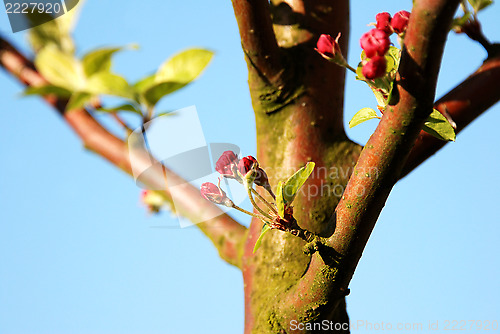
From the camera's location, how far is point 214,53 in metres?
0.39

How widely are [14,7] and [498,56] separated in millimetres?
1097

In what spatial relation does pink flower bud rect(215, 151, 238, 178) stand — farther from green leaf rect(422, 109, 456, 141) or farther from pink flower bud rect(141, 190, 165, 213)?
pink flower bud rect(141, 190, 165, 213)

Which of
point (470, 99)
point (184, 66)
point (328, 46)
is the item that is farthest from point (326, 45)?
point (470, 99)

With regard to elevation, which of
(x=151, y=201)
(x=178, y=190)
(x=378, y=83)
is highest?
(x=378, y=83)

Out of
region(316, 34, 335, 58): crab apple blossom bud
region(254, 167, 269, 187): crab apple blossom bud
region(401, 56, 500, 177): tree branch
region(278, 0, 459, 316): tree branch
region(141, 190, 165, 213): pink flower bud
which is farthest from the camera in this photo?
region(141, 190, 165, 213): pink flower bud

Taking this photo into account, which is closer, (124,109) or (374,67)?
(124,109)

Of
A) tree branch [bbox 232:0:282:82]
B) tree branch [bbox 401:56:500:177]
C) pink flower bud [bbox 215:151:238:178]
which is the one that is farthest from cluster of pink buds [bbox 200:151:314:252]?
tree branch [bbox 401:56:500:177]

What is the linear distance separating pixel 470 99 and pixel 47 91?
101 cm

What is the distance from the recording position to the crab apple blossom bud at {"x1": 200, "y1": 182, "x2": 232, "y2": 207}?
741 mm

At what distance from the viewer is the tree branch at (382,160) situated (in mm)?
543

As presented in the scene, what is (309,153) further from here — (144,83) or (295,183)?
(144,83)

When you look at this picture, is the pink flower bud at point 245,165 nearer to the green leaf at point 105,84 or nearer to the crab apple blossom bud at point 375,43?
the crab apple blossom bud at point 375,43

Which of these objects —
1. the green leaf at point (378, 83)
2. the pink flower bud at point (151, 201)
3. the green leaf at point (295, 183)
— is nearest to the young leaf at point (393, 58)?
the green leaf at point (378, 83)

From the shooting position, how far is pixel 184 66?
38cm
